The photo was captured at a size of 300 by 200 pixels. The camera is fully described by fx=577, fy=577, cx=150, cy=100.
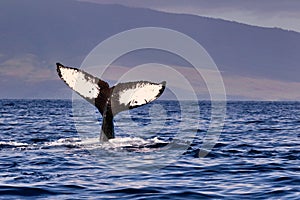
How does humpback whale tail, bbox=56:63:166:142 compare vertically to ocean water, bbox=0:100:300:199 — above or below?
above

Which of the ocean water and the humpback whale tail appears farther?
the humpback whale tail

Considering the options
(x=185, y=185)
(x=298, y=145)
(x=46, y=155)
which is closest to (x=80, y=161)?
(x=46, y=155)

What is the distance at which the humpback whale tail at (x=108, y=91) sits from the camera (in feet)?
41.4

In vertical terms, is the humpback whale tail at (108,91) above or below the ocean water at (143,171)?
above

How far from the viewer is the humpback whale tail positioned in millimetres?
12609

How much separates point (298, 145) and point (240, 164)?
5666mm

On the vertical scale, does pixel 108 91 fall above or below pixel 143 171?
above

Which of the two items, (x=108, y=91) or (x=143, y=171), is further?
(x=108, y=91)

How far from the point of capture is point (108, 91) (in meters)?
13.5

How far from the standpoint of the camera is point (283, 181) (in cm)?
1115

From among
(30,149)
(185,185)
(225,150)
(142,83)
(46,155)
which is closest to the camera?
(185,185)

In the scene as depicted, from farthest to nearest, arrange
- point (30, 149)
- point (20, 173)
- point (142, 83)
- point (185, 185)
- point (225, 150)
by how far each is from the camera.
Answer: point (225, 150), point (30, 149), point (142, 83), point (20, 173), point (185, 185)

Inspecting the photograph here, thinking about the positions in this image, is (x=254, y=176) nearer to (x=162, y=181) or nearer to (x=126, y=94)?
(x=162, y=181)

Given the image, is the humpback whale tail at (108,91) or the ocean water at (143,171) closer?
the ocean water at (143,171)
